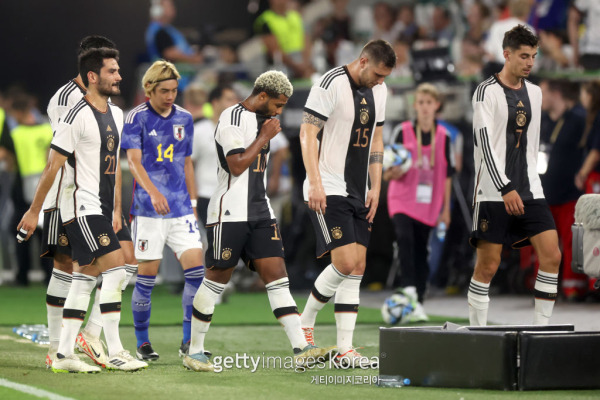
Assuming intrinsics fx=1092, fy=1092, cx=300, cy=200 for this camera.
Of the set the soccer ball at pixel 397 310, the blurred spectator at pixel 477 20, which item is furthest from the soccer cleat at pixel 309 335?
the blurred spectator at pixel 477 20

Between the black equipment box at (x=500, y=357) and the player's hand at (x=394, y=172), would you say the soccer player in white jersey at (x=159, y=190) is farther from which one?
the player's hand at (x=394, y=172)

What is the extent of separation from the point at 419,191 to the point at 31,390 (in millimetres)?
5804

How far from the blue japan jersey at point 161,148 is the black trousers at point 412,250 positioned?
327 cm

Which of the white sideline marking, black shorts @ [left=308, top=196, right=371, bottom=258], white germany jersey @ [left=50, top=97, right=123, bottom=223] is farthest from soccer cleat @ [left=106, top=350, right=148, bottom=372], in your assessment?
black shorts @ [left=308, top=196, right=371, bottom=258]

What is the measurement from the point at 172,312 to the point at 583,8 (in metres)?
7.06

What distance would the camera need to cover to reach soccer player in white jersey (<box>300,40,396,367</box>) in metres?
8.02

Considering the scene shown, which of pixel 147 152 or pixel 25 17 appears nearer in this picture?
pixel 147 152

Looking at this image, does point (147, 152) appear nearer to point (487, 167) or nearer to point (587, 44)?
point (487, 167)

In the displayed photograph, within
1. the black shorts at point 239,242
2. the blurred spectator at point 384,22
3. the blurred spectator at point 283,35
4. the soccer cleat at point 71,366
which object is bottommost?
the soccer cleat at point 71,366

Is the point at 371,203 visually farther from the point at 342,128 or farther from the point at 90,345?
the point at 90,345

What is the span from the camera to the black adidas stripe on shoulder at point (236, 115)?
25.3ft

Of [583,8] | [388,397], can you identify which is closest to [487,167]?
[388,397]

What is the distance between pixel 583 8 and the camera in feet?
48.9

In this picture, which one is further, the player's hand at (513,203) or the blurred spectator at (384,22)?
the blurred spectator at (384,22)
